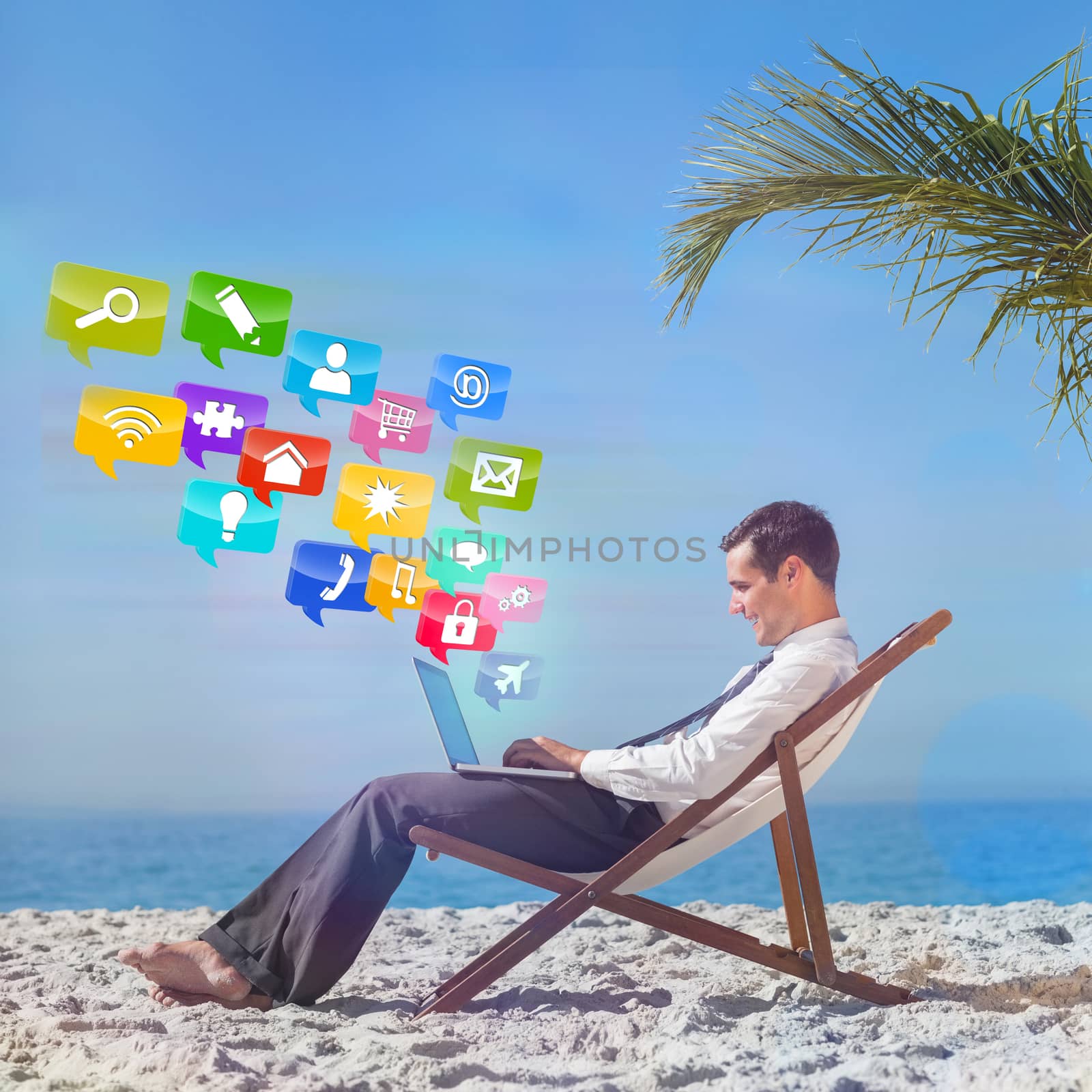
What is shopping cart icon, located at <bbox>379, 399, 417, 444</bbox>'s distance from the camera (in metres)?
4.36

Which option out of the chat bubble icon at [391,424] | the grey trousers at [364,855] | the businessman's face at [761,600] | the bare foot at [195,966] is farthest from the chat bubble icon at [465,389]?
the bare foot at [195,966]

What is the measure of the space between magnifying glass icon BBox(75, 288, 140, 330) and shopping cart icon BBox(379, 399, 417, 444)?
102cm

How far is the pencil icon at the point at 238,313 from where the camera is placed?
403 cm

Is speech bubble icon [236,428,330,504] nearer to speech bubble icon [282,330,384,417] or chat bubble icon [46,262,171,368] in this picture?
speech bubble icon [282,330,384,417]

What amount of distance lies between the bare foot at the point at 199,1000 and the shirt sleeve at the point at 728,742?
94 cm

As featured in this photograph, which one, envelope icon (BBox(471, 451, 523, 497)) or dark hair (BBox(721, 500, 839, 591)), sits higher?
envelope icon (BBox(471, 451, 523, 497))

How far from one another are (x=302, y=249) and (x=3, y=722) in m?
9.13

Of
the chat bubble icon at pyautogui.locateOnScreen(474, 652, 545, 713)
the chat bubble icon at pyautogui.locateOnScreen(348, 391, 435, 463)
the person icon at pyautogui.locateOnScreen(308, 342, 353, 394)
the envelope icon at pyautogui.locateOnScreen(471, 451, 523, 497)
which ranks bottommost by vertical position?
the chat bubble icon at pyautogui.locateOnScreen(474, 652, 545, 713)

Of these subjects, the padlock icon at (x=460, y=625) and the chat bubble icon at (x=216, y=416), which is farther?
the padlock icon at (x=460, y=625)

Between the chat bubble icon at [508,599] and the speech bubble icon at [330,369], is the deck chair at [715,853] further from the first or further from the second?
the speech bubble icon at [330,369]

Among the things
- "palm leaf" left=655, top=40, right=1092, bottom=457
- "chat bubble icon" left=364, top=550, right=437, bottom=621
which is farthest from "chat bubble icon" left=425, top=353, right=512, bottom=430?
"palm leaf" left=655, top=40, right=1092, bottom=457

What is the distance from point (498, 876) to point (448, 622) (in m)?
9.84

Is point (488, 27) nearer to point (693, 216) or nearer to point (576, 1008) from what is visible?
point (693, 216)

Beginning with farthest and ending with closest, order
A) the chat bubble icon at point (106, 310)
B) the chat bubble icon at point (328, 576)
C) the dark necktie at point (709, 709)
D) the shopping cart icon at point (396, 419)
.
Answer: the shopping cart icon at point (396, 419), the chat bubble icon at point (328, 576), the chat bubble icon at point (106, 310), the dark necktie at point (709, 709)
